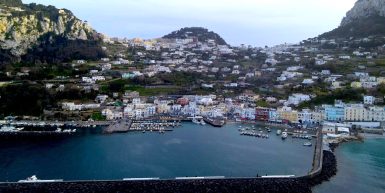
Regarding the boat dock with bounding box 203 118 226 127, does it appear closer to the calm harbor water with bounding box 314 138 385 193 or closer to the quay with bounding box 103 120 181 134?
the quay with bounding box 103 120 181 134

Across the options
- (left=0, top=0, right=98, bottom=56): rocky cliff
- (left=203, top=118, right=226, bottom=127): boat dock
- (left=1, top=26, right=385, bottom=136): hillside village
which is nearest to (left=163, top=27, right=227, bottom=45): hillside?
(left=1, top=26, right=385, bottom=136): hillside village

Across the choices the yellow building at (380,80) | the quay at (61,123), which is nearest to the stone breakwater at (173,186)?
the quay at (61,123)

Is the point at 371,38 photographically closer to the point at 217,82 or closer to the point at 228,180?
the point at 217,82

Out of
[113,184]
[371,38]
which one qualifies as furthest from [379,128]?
[371,38]

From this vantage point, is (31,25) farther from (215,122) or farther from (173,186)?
(173,186)

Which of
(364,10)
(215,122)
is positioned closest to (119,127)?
(215,122)

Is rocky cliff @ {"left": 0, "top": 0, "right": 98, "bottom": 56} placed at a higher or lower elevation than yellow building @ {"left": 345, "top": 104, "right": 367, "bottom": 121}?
higher

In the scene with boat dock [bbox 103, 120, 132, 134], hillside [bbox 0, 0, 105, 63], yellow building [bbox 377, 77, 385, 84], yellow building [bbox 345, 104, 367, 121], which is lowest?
boat dock [bbox 103, 120, 132, 134]
